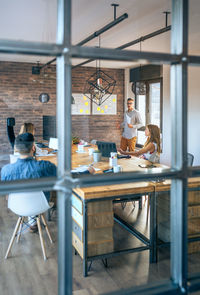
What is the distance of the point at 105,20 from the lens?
4156mm

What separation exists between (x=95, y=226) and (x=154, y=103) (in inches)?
220

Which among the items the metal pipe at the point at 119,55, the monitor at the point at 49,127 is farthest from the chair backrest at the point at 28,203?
the monitor at the point at 49,127

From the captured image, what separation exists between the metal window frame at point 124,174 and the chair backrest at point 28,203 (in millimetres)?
1832

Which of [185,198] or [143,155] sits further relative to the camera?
[143,155]

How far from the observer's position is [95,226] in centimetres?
254

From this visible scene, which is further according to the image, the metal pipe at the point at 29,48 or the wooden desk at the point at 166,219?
the wooden desk at the point at 166,219

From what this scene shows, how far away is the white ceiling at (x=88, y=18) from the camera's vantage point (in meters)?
3.49

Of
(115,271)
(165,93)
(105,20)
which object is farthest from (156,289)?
(165,93)

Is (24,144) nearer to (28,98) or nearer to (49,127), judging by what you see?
(49,127)

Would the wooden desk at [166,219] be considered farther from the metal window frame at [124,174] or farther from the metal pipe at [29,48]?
the metal pipe at [29,48]

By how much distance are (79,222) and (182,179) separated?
5.83ft

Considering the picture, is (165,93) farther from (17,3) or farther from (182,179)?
(182,179)

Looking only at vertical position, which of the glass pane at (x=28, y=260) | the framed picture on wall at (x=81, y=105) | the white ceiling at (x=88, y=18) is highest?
the white ceiling at (x=88, y=18)

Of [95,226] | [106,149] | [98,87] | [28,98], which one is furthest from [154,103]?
[95,226]
